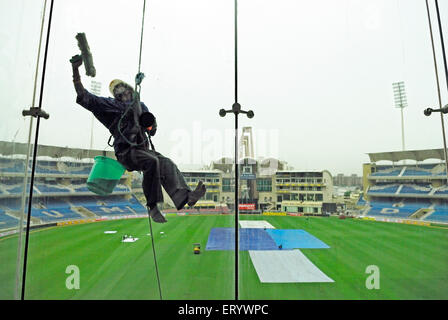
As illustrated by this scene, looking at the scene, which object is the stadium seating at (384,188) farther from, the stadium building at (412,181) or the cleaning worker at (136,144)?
the cleaning worker at (136,144)

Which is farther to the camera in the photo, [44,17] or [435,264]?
[435,264]

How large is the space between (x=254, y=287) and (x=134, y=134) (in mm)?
1581

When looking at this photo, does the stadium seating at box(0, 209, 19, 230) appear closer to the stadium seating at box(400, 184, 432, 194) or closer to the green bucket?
the green bucket

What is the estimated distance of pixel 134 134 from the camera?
3.37 feet

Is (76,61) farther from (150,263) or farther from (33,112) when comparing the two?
(150,263)

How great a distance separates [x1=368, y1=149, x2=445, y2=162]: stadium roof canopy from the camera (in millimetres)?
→ 1450

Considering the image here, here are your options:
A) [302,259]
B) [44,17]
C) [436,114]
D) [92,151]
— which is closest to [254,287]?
[92,151]

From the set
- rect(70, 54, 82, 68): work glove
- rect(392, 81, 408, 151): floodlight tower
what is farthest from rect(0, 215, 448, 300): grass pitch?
rect(70, 54, 82, 68): work glove

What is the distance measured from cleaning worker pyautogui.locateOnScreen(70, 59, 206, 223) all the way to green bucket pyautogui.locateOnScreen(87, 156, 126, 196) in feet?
0.14

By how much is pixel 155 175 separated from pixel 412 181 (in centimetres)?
212

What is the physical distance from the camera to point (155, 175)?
1.00m

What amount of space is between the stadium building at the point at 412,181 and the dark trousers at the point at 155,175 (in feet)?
4.98

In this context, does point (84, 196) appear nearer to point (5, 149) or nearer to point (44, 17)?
point (5, 149)
